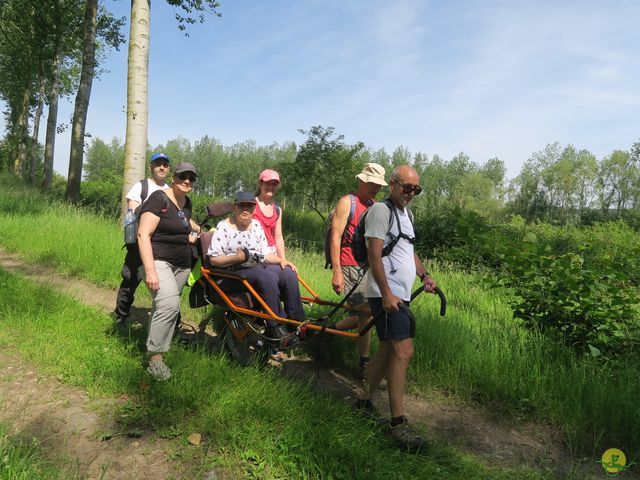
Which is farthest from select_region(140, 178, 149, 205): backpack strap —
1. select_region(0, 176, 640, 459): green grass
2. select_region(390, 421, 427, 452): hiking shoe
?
select_region(390, 421, 427, 452): hiking shoe

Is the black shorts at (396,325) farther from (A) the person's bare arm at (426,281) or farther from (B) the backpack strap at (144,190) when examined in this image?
(B) the backpack strap at (144,190)

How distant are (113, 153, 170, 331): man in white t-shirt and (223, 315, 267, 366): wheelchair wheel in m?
1.23

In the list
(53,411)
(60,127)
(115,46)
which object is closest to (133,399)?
(53,411)

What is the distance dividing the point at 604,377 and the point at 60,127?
87.5ft

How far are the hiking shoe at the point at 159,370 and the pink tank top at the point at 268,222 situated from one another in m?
1.73

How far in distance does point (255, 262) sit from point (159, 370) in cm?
136

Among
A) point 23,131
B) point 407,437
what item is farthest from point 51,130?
point 407,437

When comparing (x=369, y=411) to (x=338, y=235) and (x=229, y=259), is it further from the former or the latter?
(x=229, y=259)

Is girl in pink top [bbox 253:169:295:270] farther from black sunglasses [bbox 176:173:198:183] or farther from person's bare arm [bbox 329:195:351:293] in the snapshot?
black sunglasses [bbox 176:173:198:183]

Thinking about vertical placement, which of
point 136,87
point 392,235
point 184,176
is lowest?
point 392,235

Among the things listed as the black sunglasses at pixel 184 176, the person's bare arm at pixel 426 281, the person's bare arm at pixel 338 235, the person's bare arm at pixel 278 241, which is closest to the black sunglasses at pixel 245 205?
the black sunglasses at pixel 184 176

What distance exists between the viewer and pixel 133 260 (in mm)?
4742

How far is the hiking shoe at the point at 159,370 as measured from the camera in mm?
3348

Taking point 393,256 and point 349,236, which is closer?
point 393,256
